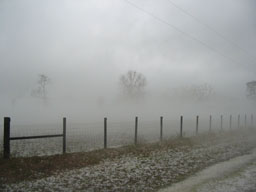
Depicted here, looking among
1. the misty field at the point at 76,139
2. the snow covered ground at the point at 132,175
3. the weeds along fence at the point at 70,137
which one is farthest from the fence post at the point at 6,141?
the snow covered ground at the point at 132,175

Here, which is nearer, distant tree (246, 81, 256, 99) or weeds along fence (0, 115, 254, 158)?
weeds along fence (0, 115, 254, 158)

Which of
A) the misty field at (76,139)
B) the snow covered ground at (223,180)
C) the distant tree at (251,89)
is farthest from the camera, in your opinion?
the distant tree at (251,89)

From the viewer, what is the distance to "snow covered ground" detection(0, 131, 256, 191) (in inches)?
198

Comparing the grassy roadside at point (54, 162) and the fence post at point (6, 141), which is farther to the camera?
the fence post at point (6, 141)

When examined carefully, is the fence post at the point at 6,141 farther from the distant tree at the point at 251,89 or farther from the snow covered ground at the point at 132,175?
the distant tree at the point at 251,89

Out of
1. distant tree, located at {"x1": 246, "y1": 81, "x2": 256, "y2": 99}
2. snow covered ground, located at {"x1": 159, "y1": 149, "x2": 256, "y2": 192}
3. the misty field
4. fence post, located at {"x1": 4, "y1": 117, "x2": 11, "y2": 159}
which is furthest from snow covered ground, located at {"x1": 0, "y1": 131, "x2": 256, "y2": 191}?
distant tree, located at {"x1": 246, "y1": 81, "x2": 256, "y2": 99}

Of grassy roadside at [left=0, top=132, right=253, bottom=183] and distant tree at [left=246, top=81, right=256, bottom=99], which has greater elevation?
distant tree at [left=246, top=81, right=256, bottom=99]

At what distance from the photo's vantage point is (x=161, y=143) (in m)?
10.8

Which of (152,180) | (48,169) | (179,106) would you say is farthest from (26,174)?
(179,106)

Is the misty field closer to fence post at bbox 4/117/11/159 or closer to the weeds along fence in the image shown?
the weeds along fence

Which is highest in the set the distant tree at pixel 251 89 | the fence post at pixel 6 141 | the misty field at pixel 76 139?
the distant tree at pixel 251 89

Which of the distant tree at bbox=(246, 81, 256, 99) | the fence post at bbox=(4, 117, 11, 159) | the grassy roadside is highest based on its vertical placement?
the distant tree at bbox=(246, 81, 256, 99)

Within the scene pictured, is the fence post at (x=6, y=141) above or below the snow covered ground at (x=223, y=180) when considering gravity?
above

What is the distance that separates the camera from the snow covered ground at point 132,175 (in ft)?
16.5
